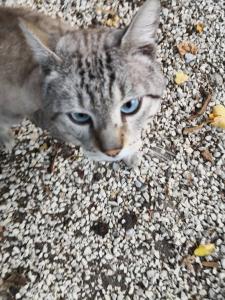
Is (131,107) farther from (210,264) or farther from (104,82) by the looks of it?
(210,264)

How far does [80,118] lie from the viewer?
158cm

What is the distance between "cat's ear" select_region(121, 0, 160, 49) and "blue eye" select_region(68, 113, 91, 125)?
280mm

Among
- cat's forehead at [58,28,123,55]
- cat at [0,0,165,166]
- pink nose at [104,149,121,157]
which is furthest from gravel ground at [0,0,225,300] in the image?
cat's forehead at [58,28,123,55]

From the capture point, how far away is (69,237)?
82.4 inches

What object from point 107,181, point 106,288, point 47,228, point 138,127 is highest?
point 138,127

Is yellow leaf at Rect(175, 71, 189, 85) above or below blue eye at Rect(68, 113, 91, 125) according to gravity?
below

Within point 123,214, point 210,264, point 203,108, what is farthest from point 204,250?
point 203,108

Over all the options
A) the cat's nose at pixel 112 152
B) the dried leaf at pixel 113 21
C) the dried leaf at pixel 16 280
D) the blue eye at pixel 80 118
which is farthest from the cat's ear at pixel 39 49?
the dried leaf at pixel 113 21

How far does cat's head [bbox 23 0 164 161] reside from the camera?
4.90 ft

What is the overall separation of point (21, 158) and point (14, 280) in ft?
1.96

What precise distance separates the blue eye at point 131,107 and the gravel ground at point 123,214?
697 mm

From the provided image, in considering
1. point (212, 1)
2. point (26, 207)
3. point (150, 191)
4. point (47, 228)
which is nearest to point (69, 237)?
point (47, 228)

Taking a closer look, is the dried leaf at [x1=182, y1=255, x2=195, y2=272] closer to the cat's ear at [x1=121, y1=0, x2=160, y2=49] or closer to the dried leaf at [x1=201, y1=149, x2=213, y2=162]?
the dried leaf at [x1=201, y1=149, x2=213, y2=162]

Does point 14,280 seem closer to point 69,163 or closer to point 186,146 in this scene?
point 69,163
